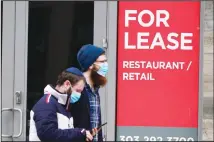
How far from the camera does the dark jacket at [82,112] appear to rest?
160 inches

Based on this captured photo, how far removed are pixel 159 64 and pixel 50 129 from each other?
135 centimetres

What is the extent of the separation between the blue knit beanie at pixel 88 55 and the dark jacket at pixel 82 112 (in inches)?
11.2

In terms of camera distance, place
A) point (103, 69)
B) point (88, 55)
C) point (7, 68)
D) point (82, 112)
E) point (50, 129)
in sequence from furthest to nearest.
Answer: point (7, 68)
point (88, 55)
point (103, 69)
point (82, 112)
point (50, 129)

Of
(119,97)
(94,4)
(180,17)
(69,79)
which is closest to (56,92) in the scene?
(69,79)

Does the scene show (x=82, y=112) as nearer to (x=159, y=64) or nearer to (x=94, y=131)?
(x=94, y=131)

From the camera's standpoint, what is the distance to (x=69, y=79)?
417cm

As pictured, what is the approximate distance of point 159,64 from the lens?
4578 mm

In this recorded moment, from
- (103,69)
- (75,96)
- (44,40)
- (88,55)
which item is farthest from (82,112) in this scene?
(44,40)

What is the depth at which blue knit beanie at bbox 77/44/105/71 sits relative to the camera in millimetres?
4293

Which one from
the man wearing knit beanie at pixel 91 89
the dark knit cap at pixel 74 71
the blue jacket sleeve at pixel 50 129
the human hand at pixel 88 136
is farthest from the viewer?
the dark knit cap at pixel 74 71

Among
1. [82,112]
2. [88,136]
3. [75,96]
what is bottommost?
[88,136]

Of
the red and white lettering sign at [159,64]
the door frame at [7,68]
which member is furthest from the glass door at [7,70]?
the red and white lettering sign at [159,64]

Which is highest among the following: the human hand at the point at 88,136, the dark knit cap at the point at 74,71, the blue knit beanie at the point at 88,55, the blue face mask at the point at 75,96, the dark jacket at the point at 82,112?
the blue knit beanie at the point at 88,55

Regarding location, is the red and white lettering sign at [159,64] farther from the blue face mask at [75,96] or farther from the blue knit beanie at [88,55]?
the blue face mask at [75,96]
